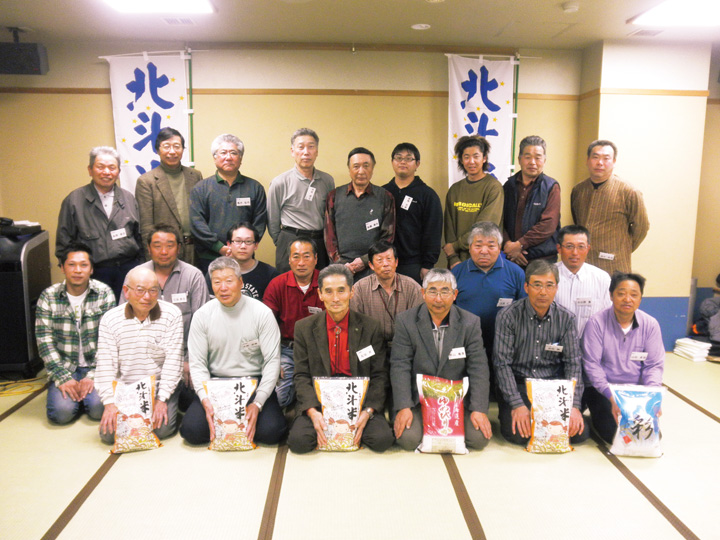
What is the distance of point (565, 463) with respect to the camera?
272 cm

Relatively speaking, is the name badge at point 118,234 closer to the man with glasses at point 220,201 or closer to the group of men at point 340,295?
the group of men at point 340,295

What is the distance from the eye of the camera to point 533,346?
301cm

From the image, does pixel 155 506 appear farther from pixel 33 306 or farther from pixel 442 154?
pixel 442 154

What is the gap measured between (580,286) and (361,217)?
5.01ft

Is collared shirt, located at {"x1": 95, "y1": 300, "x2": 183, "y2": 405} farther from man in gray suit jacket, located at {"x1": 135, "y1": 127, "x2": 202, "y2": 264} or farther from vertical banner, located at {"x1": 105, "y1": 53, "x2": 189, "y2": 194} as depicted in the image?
vertical banner, located at {"x1": 105, "y1": 53, "x2": 189, "y2": 194}

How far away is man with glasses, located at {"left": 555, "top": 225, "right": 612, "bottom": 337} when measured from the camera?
10.9 ft

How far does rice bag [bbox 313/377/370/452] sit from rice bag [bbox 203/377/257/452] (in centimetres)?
41

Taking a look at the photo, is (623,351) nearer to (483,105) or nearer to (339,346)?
(339,346)

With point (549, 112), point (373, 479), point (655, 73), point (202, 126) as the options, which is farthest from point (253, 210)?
point (655, 73)

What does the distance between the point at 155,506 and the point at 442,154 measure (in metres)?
3.82

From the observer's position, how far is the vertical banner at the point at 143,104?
15.3 ft

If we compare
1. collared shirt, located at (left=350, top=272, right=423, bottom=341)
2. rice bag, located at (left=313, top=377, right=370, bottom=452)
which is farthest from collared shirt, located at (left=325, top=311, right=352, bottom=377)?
collared shirt, located at (left=350, top=272, right=423, bottom=341)

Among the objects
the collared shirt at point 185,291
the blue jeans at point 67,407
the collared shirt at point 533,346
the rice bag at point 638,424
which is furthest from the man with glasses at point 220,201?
the rice bag at point 638,424

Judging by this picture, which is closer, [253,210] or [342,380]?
[342,380]
